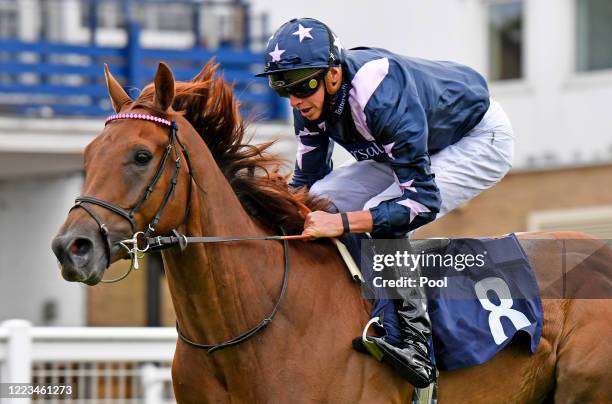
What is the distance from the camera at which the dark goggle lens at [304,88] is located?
15.8ft

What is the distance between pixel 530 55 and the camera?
45.8ft

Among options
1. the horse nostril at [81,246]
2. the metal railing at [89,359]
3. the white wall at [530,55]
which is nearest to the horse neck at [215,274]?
the horse nostril at [81,246]

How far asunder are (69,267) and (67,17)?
1001cm

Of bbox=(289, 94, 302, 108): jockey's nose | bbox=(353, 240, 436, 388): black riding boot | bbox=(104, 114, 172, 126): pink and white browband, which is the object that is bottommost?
bbox=(353, 240, 436, 388): black riding boot

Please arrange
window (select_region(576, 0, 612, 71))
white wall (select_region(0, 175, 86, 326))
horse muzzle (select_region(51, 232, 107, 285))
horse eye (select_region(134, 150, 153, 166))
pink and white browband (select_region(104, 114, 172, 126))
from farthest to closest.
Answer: window (select_region(576, 0, 612, 71))
white wall (select_region(0, 175, 86, 326))
pink and white browband (select_region(104, 114, 172, 126))
horse eye (select_region(134, 150, 153, 166))
horse muzzle (select_region(51, 232, 107, 285))

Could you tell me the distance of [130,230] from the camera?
4.35m

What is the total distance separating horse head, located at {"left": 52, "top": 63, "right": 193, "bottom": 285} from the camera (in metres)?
4.23

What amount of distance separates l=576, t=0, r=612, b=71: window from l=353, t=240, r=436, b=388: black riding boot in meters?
9.45

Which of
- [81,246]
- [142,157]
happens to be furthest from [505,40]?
[81,246]

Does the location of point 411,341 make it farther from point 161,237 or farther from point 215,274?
point 161,237

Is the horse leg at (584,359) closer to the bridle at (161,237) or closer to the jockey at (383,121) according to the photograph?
the jockey at (383,121)

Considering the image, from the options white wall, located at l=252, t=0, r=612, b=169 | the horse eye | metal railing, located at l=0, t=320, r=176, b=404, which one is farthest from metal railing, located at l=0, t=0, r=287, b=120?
the horse eye

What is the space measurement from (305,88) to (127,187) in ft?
2.91

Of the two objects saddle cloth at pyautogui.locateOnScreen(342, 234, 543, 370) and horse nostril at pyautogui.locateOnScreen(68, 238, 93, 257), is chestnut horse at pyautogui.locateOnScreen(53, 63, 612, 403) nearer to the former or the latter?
horse nostril at pyautogui.locateOnScreen(68, 238, 93, 257)
